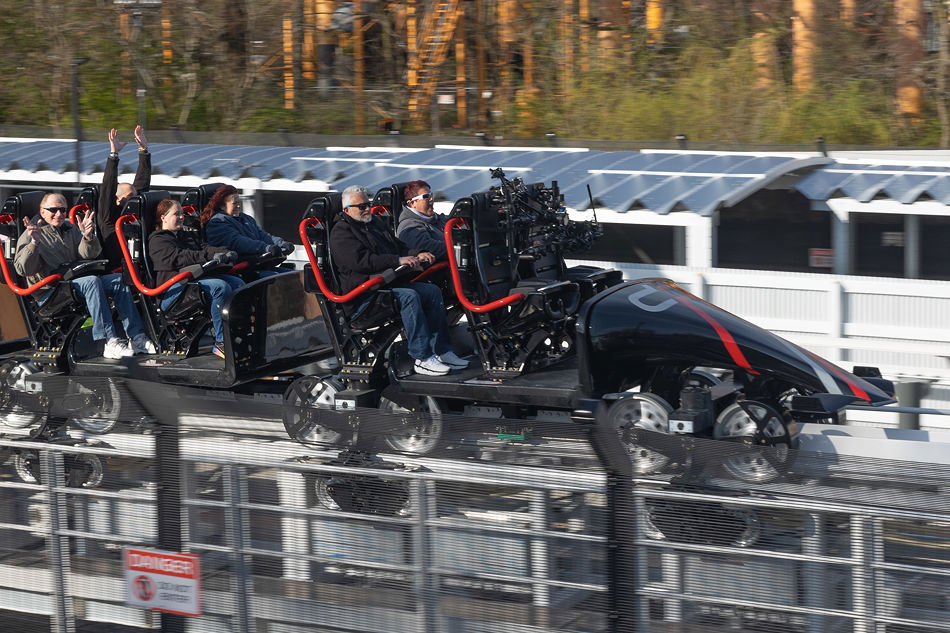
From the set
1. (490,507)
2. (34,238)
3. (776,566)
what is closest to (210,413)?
(490,507)

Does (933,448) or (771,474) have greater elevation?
(771,474)

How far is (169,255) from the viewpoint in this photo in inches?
340

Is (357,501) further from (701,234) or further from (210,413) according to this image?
(701,234)

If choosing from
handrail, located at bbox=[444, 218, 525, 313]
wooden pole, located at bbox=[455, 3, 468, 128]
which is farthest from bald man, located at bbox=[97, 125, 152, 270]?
wooden pole, located at bbox=[455, 3, 468, 128]

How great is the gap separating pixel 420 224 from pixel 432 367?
3.79 ft

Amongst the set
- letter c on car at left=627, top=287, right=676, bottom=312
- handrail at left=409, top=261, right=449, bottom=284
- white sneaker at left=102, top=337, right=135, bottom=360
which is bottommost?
white sneaker at left=102, top=337, right=135, bottom=360

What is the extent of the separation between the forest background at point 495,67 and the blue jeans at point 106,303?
31.9 ft

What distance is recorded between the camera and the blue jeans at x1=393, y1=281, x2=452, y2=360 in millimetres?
8008

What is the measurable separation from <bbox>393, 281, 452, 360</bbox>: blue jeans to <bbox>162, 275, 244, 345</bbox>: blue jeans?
4.37 ft

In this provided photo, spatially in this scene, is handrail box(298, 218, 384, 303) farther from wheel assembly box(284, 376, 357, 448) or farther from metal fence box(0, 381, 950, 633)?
wheel assembly box(284, 376, 357, 448)

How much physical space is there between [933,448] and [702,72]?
16074 millimetres

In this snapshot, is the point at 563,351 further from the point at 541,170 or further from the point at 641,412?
the point at 541,170

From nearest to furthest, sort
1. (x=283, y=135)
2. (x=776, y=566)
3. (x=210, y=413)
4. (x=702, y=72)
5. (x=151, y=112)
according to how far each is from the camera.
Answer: (x=776, y=566) < (x=210, y=413) < (x=283, y=135) < (x=702, y=72) < (x=151, y=112)

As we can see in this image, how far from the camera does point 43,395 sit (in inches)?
210
